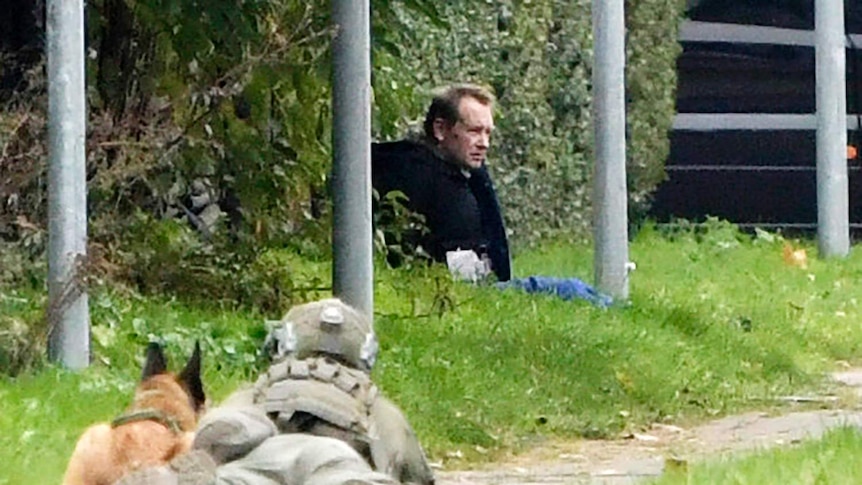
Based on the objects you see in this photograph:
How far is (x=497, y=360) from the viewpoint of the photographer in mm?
9078

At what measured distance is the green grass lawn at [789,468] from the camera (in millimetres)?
6254

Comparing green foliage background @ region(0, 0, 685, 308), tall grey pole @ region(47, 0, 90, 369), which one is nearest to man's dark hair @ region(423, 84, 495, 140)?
green foliage background @ region(0, 0, 685, 308)

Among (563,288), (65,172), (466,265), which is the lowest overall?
(563,288)

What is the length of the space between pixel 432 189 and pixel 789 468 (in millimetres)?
4415

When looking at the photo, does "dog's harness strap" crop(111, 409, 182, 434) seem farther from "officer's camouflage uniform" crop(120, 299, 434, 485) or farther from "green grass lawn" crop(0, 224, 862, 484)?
"green grass lawn" crop(0, 224, 862, 484)

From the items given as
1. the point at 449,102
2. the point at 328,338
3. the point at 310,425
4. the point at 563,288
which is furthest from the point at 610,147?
the point at 310,425

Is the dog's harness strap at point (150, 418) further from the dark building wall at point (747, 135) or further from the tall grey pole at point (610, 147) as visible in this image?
the dark building wall at point (747, 135)

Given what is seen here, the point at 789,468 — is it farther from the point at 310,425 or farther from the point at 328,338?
the point at 310,425

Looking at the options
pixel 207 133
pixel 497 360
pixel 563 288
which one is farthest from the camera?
pixel 563 288

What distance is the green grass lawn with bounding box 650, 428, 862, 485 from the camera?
625cm

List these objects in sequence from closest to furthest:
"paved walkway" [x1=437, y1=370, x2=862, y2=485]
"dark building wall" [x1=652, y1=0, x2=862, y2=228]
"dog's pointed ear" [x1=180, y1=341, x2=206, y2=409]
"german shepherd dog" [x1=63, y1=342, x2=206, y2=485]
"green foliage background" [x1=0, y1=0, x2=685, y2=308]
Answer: "german shepherd dog" [x1=63, y1=342, x2=206, y2=485] → "dog's pointed ear" [x1=180, y1=341, x2=206, y2=409] → "paved walkway" [x1=437, y1=370, x2=862, y2=485] → "green foliage background" [x1=0, y1=0, x2=685, y2=308] → "dark building wall" [x1=652, y1=0, x2=862, y2=228]

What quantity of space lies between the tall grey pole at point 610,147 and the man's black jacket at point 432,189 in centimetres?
65

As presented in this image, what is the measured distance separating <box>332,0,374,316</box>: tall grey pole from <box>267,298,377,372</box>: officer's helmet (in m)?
4.09

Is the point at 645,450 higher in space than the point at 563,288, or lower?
lower
